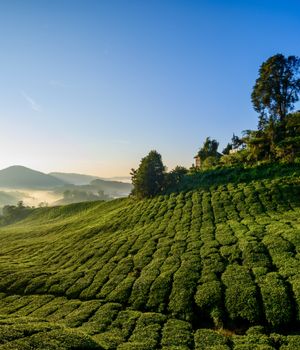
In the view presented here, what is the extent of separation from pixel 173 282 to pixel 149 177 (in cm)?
4028

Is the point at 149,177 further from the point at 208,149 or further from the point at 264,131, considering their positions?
the point at 208,149

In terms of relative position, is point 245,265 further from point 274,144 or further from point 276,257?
point 274,144

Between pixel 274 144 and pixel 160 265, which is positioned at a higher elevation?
pixel 274 144

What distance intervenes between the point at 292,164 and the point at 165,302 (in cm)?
3992

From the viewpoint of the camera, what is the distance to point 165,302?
75.6ft

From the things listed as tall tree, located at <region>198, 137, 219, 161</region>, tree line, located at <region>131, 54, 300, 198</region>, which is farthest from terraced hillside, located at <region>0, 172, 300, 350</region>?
tall tree, located at <region>198, 137, 219, 161</region>

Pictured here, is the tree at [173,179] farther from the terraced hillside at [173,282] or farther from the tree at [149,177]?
the terraced hillside at [173,282]

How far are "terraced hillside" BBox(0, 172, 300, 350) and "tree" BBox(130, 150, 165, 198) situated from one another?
51.2 ft

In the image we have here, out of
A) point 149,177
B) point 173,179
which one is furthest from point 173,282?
point 173,179

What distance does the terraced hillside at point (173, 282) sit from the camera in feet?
58.3

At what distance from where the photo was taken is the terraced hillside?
17781 mm

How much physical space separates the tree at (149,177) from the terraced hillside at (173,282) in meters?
15.6

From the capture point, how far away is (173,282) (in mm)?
24969

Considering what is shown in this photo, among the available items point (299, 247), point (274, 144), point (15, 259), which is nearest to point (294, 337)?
point (299, 247)
